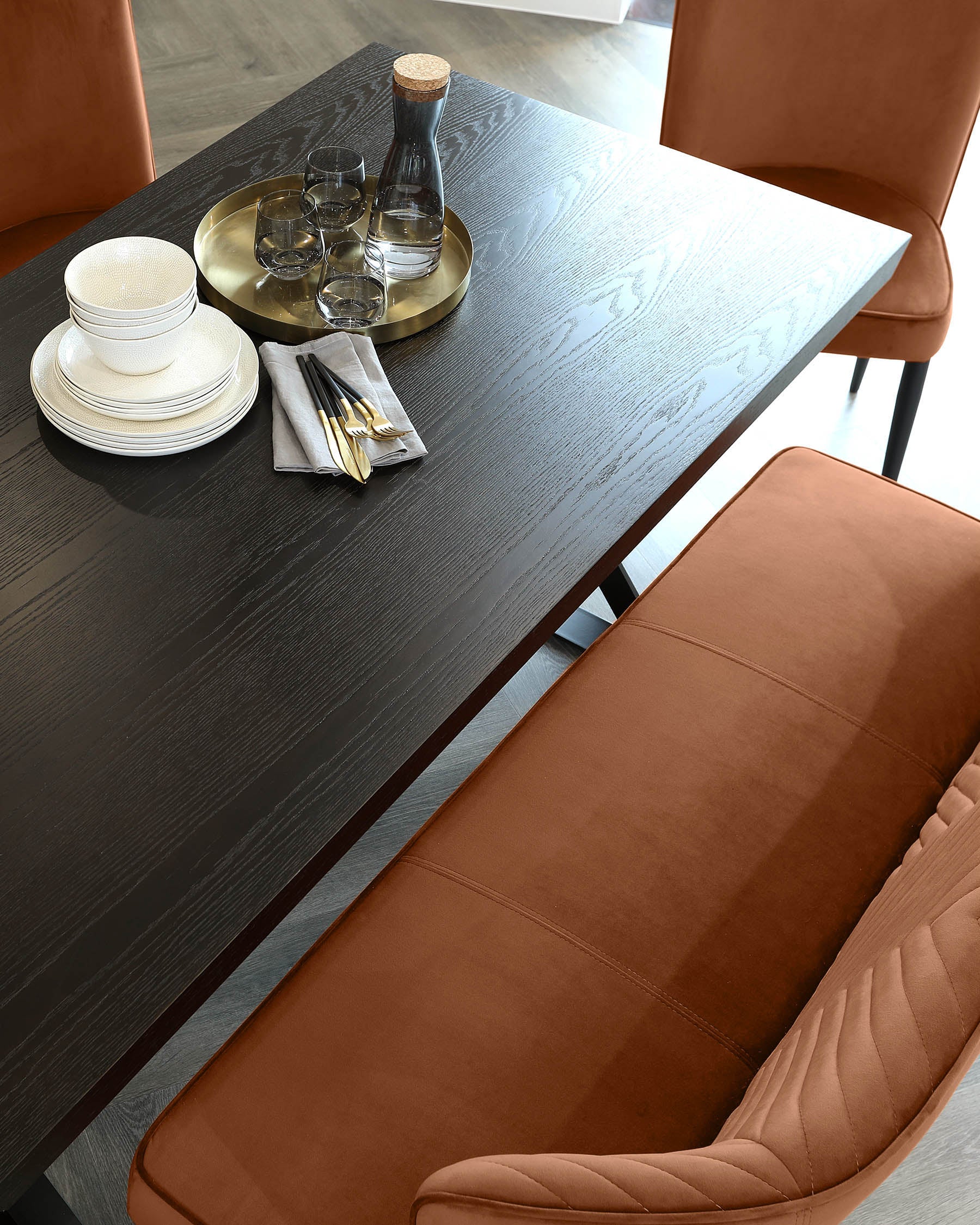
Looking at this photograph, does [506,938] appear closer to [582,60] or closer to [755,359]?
[755,359]

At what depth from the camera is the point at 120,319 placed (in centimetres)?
104

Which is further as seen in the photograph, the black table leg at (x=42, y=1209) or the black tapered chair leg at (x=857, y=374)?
the black tapered chair leg at (x=857, y=374)

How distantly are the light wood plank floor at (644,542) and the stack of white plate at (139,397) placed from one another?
0.76 metres

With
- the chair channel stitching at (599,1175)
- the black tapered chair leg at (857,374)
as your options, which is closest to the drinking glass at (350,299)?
the chair channel stitching at (599,1175)

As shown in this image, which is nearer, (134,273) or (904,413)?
(134,273)

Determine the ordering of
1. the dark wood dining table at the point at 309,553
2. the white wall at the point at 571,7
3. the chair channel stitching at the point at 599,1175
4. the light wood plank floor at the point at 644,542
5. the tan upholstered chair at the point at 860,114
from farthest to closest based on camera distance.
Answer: the white wall at the point at 571,7 < the tan upholstered chair at the point at 860,114 < the light wood plank floor at the point at 644,542 < the dark wood dining table at the point at 309,553 < the chair channel stitching at the point at 599,1175

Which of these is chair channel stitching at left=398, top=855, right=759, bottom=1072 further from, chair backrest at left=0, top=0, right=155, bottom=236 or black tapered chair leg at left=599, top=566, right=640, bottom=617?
chair backrest at left=0, top=0, right=155, bottom=236

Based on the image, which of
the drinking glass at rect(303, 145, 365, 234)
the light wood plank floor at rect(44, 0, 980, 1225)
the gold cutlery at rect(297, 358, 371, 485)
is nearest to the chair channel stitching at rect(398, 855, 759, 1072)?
the gold cutlery at rect(297, 358, 371, 485)

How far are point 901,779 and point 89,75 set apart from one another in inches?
61.8

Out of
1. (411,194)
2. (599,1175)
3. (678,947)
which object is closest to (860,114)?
(411,194)

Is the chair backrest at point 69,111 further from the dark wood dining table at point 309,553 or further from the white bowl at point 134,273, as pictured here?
the white bowl at point 134,273

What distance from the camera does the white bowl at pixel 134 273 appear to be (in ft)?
3.58

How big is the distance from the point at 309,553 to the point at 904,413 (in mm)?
1365

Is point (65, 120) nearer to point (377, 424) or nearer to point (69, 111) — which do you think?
Answer: point (69, 111)
